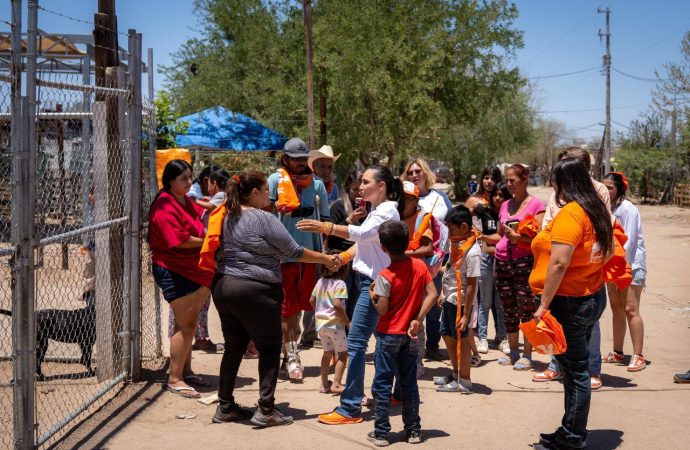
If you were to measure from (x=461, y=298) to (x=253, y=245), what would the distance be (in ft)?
6.99

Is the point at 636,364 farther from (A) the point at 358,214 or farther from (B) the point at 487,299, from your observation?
(A) the point at 358,214

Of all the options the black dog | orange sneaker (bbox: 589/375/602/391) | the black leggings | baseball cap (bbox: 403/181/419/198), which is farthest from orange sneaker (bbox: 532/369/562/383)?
the black dog

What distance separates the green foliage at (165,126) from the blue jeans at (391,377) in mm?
9055

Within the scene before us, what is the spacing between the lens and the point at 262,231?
5203 millimetres

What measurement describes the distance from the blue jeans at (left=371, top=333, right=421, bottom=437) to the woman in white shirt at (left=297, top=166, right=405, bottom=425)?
0.29 m

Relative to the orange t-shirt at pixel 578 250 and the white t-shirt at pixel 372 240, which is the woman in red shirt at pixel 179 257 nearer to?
the white t-shirt at pixel 372 240

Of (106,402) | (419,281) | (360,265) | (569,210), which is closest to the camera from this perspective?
(569,210)

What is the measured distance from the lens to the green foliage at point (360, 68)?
22734mm

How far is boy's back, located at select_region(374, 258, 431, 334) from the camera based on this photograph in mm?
5020

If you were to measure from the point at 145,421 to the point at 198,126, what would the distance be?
456 inches

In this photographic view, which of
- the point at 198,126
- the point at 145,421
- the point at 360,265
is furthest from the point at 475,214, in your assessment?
the point at 198,126

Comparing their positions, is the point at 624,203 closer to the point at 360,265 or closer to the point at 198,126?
the point at 360,265

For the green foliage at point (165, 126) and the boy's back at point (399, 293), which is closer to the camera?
the boy's back at point (399, 293)

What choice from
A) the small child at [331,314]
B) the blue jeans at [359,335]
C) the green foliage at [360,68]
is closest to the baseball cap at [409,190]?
the small child at [331,314]
